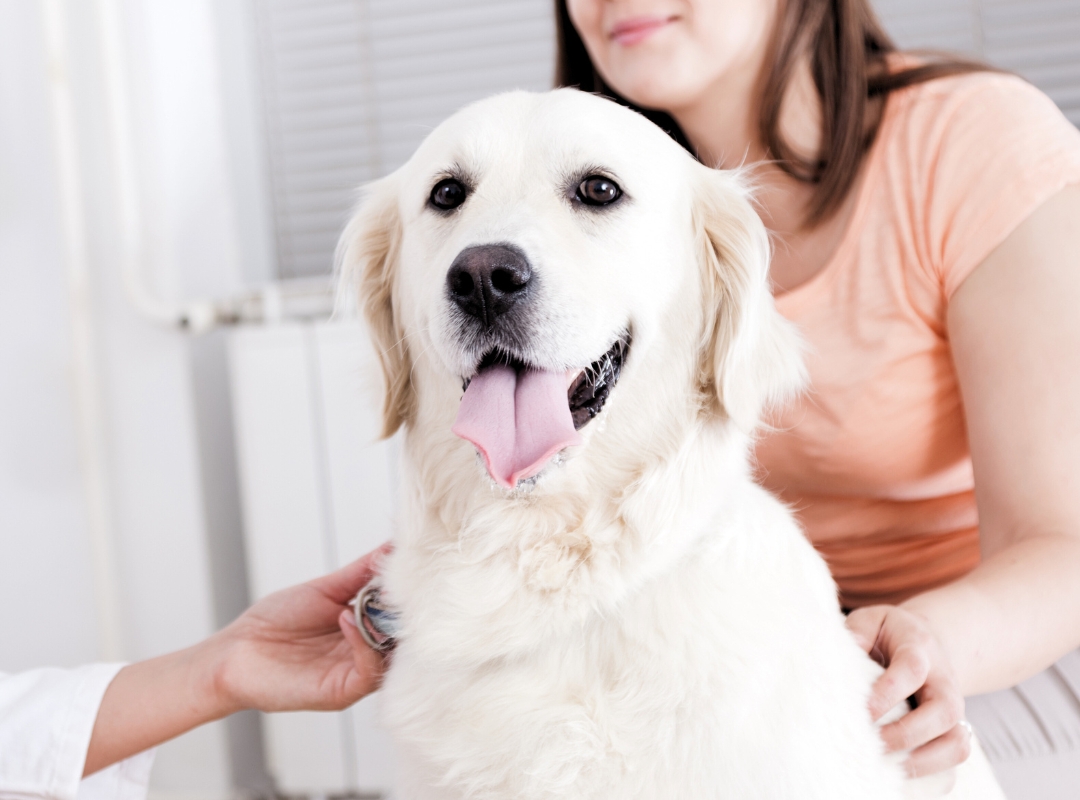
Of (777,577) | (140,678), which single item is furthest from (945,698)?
(140,678)

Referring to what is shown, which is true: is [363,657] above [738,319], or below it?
below

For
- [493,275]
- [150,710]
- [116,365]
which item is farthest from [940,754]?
[116,365]

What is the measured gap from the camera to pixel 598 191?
1.05 metres

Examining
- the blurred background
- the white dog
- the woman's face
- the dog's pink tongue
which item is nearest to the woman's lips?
the woman's face

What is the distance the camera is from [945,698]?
0.95m

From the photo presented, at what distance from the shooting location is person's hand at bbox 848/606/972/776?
0.92m

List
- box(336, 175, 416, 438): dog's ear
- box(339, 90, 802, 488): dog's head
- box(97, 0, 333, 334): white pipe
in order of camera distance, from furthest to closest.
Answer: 1. box(97, 0, 333, 334): white pipe
2. box(336, 175, 416, 438): dog's ear
3. box(339, 90, 802, 488): dog's head

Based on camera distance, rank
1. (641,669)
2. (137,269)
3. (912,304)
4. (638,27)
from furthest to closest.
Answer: (137,269) → (638,27) → (912,304) → (641,669)

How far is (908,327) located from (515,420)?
0.72 meters

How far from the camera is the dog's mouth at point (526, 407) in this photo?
918 millimetres

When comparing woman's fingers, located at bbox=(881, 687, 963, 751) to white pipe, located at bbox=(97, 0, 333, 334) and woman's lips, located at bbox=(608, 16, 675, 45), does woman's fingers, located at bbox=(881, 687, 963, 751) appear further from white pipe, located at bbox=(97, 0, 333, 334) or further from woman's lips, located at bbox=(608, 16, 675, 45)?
white pipe, located at bbox=(97, 0, 333, 334)

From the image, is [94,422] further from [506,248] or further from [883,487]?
[883,487]

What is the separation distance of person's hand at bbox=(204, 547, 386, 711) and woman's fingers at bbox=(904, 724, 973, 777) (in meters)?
0.65

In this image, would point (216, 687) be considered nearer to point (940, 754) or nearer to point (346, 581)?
point (346, 581)
